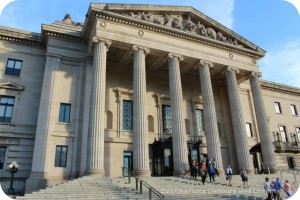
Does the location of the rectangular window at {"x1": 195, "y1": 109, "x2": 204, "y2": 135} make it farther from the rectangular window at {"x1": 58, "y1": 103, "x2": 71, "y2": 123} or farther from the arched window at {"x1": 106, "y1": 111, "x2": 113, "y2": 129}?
the rectangular window at {"x1": 58, "y1": 103, "x2": 71, "y2": 123}

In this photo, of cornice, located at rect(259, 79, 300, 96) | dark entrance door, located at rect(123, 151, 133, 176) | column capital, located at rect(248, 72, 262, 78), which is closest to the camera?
dark entrance door, located at rect(123, 151, 133, 176)

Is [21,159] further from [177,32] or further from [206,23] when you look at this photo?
[206,23]

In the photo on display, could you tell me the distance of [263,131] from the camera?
28.8 m

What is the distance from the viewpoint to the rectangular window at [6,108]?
77.5 feet

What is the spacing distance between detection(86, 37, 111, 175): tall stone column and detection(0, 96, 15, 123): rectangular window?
792 cm

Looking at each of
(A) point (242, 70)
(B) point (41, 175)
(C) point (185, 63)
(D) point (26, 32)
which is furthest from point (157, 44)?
(B) point (41, 175)

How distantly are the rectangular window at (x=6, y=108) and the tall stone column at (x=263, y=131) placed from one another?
24231 millimetres

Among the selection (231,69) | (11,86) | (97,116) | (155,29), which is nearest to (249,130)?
(231,69)

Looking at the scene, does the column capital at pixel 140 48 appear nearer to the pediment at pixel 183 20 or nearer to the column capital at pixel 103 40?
the column capital at pixel 103 40

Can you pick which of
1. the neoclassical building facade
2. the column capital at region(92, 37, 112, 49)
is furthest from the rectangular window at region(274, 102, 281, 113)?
the column capital at region(92, 37, 112, 49)

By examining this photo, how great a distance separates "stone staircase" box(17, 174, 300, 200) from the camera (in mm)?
14945

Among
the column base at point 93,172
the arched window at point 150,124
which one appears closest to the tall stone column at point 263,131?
the arched window at point 150,124

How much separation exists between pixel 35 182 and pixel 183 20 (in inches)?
822

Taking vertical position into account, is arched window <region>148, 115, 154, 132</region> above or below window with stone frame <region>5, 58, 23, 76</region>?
Answer: below
